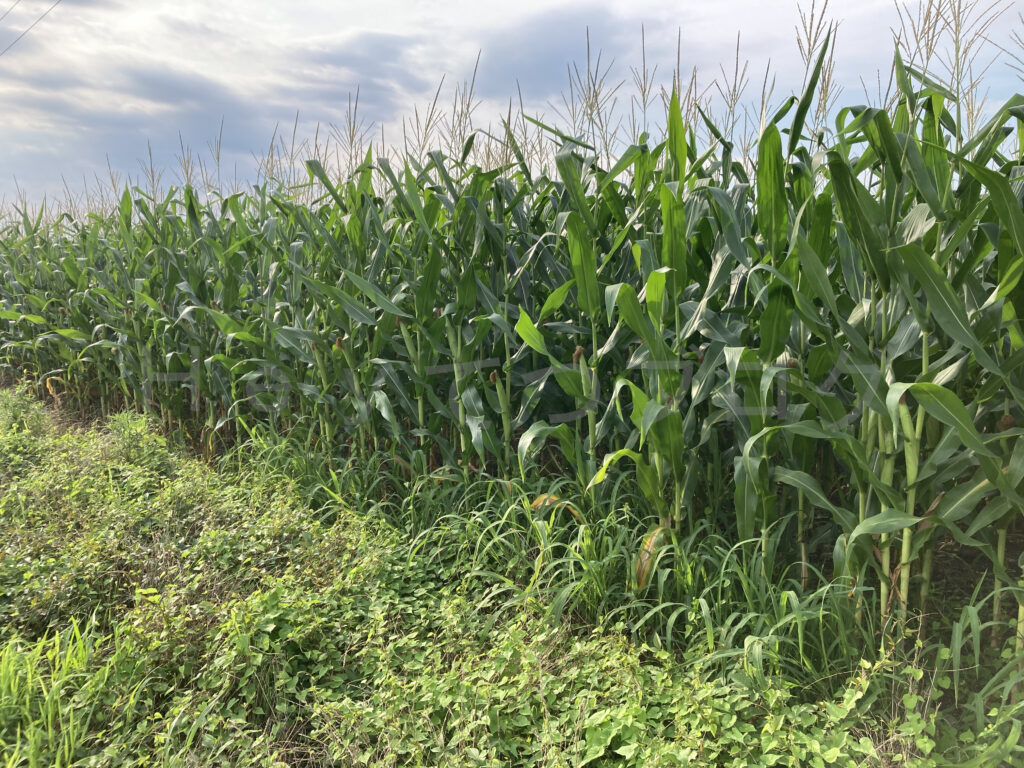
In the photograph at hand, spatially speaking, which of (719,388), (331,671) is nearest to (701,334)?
(719,388)

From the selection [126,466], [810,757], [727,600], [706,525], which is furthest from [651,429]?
[126,466]

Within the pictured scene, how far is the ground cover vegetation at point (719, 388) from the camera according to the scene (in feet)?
5.77

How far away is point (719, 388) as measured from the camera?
217cm

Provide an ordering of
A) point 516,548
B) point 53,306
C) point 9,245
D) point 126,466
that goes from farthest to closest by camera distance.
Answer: point 9,245 < point 53,306 < point 126,466 < point 516,548

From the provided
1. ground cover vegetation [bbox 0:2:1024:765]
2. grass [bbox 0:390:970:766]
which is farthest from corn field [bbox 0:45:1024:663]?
grass [bbox 0:390:970:766]

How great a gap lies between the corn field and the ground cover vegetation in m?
0.01

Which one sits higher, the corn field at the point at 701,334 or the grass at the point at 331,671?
the corn field at the point at 701,334

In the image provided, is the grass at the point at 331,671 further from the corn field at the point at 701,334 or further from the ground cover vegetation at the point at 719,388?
the corn field at the point at 701,334

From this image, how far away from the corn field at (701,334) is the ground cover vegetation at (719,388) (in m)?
0.01

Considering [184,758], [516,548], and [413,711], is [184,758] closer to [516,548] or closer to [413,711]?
[413,711]

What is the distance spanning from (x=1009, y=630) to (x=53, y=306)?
23.8ft

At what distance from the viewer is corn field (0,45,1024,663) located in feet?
5.76

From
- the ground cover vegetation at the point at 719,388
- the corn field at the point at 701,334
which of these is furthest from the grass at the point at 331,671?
the corn field at the point at 701,334

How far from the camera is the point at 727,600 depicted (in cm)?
223
